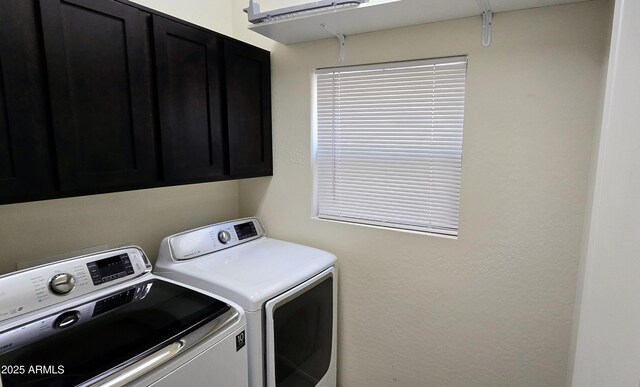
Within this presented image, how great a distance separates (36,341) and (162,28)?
118 centimetres

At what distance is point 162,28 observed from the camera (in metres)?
1.36

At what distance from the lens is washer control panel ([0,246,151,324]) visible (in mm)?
1084

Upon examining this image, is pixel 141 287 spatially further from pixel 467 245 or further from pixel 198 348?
pixel 467 245

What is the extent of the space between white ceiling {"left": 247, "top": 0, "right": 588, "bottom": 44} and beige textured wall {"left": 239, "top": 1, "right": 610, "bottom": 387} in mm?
62

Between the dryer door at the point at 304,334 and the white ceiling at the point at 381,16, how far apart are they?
120 centimetres

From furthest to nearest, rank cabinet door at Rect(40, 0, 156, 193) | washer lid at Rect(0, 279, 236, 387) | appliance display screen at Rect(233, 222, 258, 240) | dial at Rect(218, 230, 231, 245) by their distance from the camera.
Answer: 1. appliance display screen at Rect(233, 222, 258, 240)
2. dial at Rect(218, 230, 231, 245)
3. cabinet door at Rect(40, 0, 156, 193)
4. washer lid at Rect(0, 279, 236, 387)

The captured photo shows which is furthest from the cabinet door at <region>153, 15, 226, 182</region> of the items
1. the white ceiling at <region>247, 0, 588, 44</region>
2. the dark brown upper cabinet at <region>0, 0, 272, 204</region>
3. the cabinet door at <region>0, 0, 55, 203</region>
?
the cabinet door at <region>0, 0, 55, 203</region>

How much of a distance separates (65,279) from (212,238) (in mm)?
675

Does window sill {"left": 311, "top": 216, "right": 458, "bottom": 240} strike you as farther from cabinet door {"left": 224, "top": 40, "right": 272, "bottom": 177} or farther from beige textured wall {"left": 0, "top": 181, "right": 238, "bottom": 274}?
beige textured wall {"left": 0, "top": 181, "right": 238, "bottom": 274}

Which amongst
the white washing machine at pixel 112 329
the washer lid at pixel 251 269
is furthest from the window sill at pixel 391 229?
Answer: the white washing machine at pixel 112 329

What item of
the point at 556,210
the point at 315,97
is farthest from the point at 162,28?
the point at 556,210

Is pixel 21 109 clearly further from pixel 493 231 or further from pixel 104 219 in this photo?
pixel 493 231

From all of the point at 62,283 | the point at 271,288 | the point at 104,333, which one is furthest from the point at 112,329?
the point at 271,288

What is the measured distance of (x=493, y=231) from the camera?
1504 millimetres
